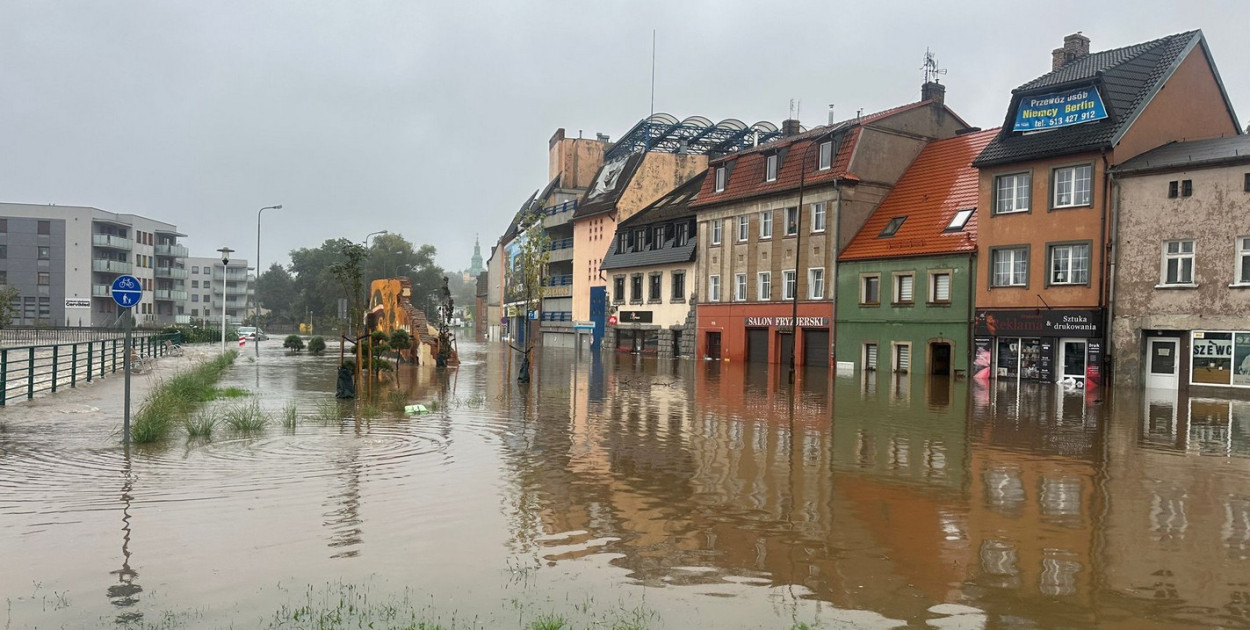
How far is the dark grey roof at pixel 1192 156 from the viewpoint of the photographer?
26.9m

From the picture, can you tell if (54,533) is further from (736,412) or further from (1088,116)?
(1088,116)

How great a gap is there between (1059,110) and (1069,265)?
18.6ft

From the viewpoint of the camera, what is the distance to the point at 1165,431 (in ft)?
56.5

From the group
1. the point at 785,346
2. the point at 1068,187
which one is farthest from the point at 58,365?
the point at 1068,187

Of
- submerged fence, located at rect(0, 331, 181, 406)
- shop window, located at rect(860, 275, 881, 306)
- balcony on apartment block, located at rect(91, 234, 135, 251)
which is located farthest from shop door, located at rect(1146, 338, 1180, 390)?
balcony on apartment block, located at rect(91, 234, 135, 251)

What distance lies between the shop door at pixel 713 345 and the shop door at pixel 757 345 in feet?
9.90

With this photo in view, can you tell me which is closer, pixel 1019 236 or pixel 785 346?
pixel 1019 236

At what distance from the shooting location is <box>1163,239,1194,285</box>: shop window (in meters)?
28.0

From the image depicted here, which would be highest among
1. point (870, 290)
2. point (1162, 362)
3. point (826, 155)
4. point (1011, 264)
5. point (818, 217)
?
point (826, 155)

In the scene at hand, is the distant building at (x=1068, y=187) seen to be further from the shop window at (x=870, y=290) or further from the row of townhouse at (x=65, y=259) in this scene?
the row of townhouse at (x=65, y=259)

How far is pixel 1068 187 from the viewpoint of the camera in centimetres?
3091

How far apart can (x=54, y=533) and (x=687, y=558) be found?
19.1 feet

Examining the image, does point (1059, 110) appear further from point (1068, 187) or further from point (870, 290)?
point (870, 290)

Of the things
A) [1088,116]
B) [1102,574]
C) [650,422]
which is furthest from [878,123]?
[1102,574]
